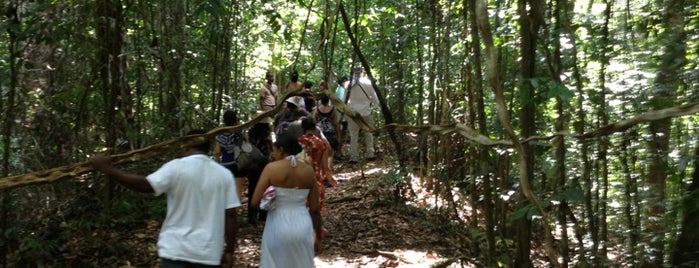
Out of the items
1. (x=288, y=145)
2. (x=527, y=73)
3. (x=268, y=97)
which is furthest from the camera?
(x=268, y=97)

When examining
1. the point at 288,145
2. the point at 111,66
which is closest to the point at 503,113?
the point at 288,145

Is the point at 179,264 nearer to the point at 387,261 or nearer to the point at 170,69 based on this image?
the point at 387,261

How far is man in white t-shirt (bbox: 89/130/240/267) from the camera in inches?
159

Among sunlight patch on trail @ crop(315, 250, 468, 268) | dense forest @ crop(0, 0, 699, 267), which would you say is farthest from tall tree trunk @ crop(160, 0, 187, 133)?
sunlight patch on trail @ crop(315, 250, 468, 268)

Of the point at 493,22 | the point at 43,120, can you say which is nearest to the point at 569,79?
the point at 493,22

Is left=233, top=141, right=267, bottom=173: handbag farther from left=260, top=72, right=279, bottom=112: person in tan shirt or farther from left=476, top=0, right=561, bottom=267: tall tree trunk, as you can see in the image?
left=476, top=0, right=561, bottom=267: tall tree trunk

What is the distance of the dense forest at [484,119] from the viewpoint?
186 inches

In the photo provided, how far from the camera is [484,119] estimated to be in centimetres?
605

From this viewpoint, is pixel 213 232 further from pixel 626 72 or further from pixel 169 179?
pixel 626 72

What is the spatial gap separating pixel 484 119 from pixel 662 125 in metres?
1.46

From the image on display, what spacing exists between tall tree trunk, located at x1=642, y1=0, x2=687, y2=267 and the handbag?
406cm

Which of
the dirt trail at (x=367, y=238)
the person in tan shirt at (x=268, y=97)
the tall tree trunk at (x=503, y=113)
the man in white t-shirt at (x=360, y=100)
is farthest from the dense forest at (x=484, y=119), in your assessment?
the man in white t-shirt at (x=360, y=100)

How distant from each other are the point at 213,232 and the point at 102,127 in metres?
3.81

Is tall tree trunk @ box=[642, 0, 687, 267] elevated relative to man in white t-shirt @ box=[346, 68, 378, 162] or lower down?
lower down
